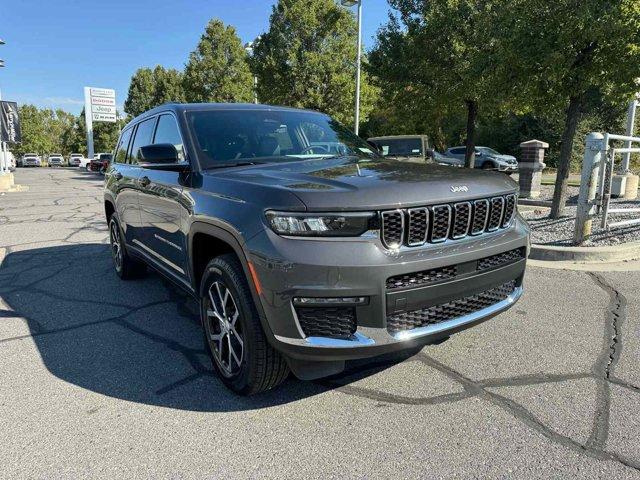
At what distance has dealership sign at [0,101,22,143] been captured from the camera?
77.7ft

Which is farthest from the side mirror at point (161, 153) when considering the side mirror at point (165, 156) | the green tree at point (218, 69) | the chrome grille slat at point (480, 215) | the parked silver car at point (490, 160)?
the green tree at point (218, 69)

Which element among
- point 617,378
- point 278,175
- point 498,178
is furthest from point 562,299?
point 278,175

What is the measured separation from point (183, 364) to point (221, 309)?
0.71 meters

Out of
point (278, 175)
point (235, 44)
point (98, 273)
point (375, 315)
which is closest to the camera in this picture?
point (375, 315)

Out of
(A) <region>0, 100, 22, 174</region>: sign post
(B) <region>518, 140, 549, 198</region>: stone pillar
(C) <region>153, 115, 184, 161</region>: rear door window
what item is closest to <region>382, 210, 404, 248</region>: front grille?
(C) <region>153, 115, 184, 161</region>: rear door window

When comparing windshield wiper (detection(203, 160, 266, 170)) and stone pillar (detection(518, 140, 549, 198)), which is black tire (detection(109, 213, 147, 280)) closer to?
windshield wiper (detection(203, 160, 266, 170))

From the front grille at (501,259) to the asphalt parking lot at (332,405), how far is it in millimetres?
781

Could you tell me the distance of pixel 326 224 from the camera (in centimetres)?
240

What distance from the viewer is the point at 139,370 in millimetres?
3354

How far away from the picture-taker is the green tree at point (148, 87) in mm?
49219

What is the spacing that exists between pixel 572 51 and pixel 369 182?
6706 millimetres

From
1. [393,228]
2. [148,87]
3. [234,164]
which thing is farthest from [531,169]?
[148,87]

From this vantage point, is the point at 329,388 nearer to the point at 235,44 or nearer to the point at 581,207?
the point at 581,207

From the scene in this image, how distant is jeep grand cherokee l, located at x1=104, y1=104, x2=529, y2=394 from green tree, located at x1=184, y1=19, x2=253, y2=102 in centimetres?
2741
